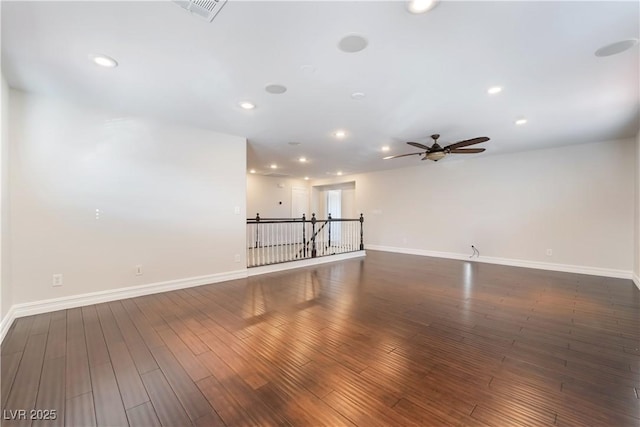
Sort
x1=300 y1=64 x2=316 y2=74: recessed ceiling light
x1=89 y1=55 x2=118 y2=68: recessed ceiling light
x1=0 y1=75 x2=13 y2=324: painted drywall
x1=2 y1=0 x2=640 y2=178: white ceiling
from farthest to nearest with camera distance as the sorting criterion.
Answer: x1=0 y1=75 x2=13 y2=324: painted drywall < x1=300 y1=64 x2=316 y2=74: recessed ceiling light < x1=89 y1=55 x2=118 y2=68: recessed ceiling light < x1=2 y1=0 x2=640 y2=178: white ceiling

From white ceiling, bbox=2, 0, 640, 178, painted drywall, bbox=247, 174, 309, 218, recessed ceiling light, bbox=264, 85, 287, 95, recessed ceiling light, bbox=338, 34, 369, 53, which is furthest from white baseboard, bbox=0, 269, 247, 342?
painted drywall, bbox=247, 174, 309, 218

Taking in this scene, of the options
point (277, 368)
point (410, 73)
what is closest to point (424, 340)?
point (277, 368)

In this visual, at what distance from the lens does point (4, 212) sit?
2.68 metres

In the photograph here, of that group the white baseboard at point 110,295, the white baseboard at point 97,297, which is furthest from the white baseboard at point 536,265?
the white baseboard at point 97,297

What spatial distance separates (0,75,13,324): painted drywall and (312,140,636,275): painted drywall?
7894mm

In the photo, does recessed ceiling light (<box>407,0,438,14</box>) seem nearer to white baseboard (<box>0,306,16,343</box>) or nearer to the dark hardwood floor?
the dark hardwood floor

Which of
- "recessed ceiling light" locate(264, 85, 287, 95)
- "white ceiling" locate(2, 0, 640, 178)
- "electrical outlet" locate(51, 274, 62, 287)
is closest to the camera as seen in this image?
"white ceiling" locate(2, 0, 640, 178)

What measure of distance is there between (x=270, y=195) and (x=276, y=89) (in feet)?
22.6

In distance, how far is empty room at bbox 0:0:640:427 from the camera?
1.73 m

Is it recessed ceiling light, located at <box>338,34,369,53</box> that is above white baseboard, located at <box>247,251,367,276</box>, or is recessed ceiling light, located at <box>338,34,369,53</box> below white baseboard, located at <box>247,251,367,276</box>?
above

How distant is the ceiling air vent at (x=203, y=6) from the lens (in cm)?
170

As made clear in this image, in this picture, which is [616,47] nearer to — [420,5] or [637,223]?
[420,5]

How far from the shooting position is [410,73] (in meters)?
2.55

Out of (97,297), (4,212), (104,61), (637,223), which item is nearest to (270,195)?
(97,297)
